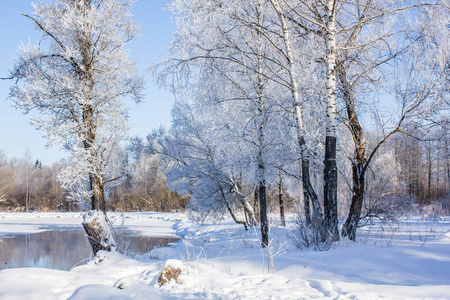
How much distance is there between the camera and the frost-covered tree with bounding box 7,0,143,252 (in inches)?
303

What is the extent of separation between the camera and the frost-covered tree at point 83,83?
7.69 metres

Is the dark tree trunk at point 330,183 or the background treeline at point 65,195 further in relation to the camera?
the background treeline at point 65,195

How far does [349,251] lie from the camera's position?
4598mm

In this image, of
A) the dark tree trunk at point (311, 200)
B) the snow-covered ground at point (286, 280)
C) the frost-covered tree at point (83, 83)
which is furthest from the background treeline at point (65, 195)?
the snow-covered ground at point (286, 280)

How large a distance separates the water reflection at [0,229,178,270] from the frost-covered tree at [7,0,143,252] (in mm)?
2203

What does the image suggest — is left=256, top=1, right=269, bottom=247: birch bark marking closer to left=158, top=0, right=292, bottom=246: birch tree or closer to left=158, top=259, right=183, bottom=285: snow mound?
left=158, top=0, right=292, bottom=246: birch tree

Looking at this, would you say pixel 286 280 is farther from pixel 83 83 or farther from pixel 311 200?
pixel 83 83

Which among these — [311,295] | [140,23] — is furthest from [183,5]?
[311,295]

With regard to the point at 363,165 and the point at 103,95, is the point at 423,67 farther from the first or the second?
the point at 103,95

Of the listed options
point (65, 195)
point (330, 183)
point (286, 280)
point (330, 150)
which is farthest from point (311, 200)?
point (65, 195)

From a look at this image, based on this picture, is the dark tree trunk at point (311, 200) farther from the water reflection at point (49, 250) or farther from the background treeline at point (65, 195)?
the background treeline at point (65, 195)

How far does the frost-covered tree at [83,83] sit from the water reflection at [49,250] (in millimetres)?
2203

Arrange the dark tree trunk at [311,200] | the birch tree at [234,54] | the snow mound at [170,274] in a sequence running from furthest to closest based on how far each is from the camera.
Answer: the birch tree at [234,54], the dark tree trunk at [311,200], the snow mound at [170,274]

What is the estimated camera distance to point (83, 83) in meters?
7.82
